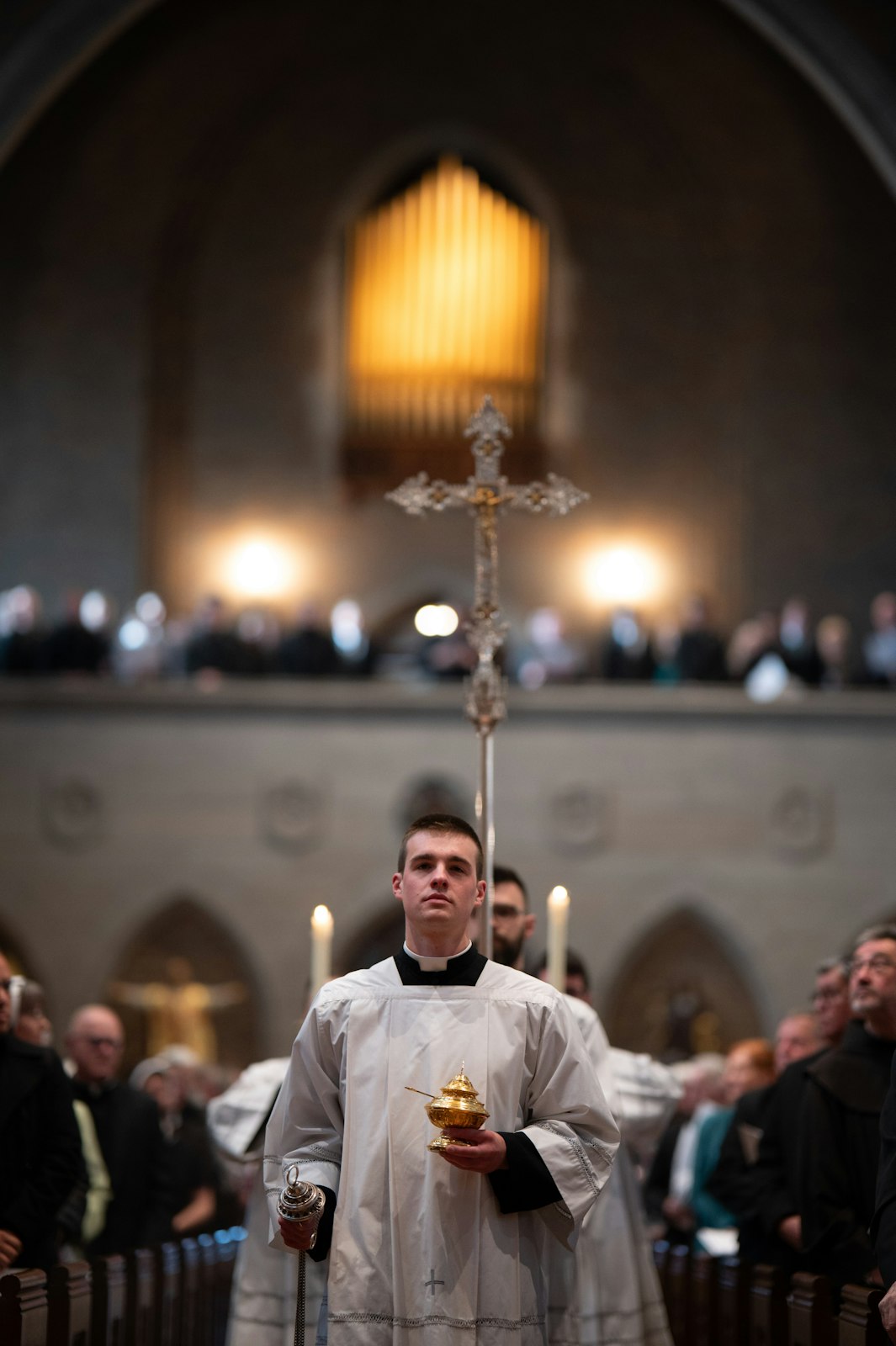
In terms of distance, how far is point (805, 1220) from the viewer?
5.14m

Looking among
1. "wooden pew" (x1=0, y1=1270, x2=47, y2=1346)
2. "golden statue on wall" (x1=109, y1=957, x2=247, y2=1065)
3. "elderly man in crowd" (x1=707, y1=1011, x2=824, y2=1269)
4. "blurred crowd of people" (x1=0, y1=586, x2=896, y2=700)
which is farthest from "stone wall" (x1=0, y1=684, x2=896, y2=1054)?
"wooden pew" (x1=0, y1=1270, x2=47, y2=1346)

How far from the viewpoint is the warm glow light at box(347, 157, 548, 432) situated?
1802 cm

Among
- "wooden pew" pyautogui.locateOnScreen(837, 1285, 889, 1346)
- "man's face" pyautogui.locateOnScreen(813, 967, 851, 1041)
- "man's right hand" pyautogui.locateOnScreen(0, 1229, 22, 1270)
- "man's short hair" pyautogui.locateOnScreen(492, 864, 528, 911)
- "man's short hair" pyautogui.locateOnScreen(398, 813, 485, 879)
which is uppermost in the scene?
"man's short hair" pyautogui.locateOnScreen(398, 813, 485, 879)

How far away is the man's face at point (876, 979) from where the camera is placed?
16.2ft

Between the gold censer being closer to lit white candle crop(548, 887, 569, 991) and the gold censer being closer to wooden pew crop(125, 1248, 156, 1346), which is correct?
lit white candle crop(548, 887, 569, 991)

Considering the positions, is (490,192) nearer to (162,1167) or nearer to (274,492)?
(274,492)

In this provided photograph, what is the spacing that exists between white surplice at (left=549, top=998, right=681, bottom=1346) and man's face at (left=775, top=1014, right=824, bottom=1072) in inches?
23.3

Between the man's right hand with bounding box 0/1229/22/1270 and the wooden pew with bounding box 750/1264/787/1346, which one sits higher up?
the man's right hand with bounding box 0/1229/22/1270

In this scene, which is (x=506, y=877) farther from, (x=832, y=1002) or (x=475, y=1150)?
(x=475, y=1150)

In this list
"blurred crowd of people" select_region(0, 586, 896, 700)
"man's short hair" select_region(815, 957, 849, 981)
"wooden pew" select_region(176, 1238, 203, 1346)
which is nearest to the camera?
"man's short hair" select_region(815, 957, 849, 981)

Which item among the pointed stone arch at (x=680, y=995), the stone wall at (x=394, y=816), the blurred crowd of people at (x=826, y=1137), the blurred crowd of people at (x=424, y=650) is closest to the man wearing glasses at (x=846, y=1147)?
the blurred crowd of people at (x=826, y=1137)

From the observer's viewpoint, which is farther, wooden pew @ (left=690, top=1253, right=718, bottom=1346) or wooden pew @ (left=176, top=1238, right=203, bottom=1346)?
wooden pew @ (left=176, top=1238, right=203, bottom=1346)

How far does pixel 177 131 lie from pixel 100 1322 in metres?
15.1

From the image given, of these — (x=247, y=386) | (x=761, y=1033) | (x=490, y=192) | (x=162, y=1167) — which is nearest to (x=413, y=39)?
(x=490, y=192)
